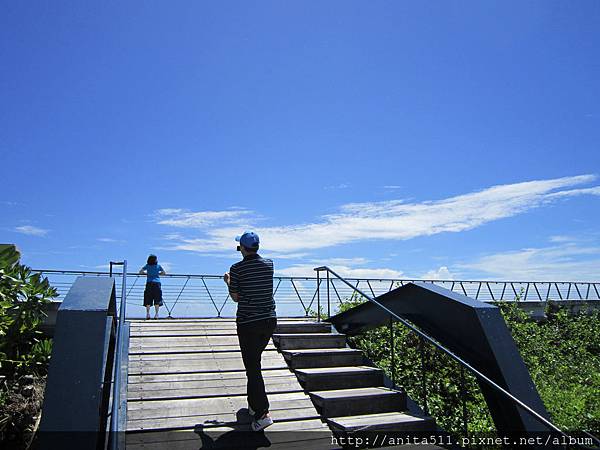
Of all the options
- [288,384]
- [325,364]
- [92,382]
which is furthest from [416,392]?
[92,382]

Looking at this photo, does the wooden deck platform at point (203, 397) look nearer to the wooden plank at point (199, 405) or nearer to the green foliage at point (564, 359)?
the wooden plank at point (199, 405)

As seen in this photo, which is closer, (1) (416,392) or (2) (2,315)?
(2) (2,315)

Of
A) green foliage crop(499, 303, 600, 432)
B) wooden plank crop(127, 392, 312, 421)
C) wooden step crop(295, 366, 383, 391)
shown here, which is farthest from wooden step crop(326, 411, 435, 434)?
green foliage crop(499, 303, 600, 432)

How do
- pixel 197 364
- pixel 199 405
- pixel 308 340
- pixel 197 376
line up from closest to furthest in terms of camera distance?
pixel 199 405, pixel 197 376, pixel 197 364, pixel 308 340

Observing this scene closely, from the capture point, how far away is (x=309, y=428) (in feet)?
16.3

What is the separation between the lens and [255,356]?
475 cm

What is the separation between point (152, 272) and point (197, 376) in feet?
14.0

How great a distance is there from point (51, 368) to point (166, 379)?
186cm

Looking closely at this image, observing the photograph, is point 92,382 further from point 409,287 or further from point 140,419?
point 409,287

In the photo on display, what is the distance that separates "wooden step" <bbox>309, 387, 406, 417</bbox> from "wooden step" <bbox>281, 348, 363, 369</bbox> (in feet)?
2.22

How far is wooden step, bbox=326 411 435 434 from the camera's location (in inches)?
192

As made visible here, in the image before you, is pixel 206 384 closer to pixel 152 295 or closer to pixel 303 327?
pixel 303 327

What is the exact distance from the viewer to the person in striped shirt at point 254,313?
15.4 feet

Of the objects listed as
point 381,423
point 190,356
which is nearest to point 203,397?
point 190,356
